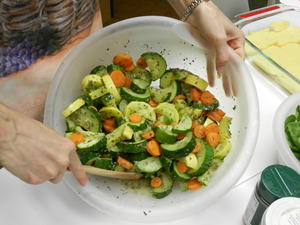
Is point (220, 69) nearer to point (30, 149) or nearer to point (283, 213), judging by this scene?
point (283, 213)

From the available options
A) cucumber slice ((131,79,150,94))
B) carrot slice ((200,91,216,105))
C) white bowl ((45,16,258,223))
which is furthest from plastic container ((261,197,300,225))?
cucumber slice ((131,79,150,94))

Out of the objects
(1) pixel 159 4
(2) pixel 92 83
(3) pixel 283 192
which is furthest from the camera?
(1) pixel 159 4

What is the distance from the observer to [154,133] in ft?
2.76

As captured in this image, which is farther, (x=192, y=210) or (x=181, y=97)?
(x=181, y=97)

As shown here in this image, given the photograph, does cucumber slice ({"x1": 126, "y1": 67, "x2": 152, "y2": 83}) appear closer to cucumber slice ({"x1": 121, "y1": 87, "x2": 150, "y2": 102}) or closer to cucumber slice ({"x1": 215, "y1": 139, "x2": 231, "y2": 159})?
cucumber slice ({"x1": 121, "y1": 87, "x2": 150, "y2": 102})

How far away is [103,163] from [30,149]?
21cm

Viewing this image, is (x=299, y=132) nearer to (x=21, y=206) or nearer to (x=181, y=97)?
(x=181, y=97)

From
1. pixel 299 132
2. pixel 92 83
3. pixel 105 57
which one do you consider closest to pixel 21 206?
pixel 92 83

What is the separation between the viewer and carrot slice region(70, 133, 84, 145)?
81 centimetres

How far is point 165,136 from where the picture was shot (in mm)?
812

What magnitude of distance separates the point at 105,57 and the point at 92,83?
12 centimetres

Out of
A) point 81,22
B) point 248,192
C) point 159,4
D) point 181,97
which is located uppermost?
point 81,22

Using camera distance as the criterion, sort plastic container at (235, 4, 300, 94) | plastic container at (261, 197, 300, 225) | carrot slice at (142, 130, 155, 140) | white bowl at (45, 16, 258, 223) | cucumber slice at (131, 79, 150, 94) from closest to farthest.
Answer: plastic container at (261, 197, 300, 225), white bowl at (45, 16, 258, 223), carrot slice at (142, 130, 155, 140), cucumber slice at (131, 79, 150, 94), plastic container at (235, 4, 300, 94)

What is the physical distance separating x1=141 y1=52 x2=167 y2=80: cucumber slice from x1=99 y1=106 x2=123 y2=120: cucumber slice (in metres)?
0.16
